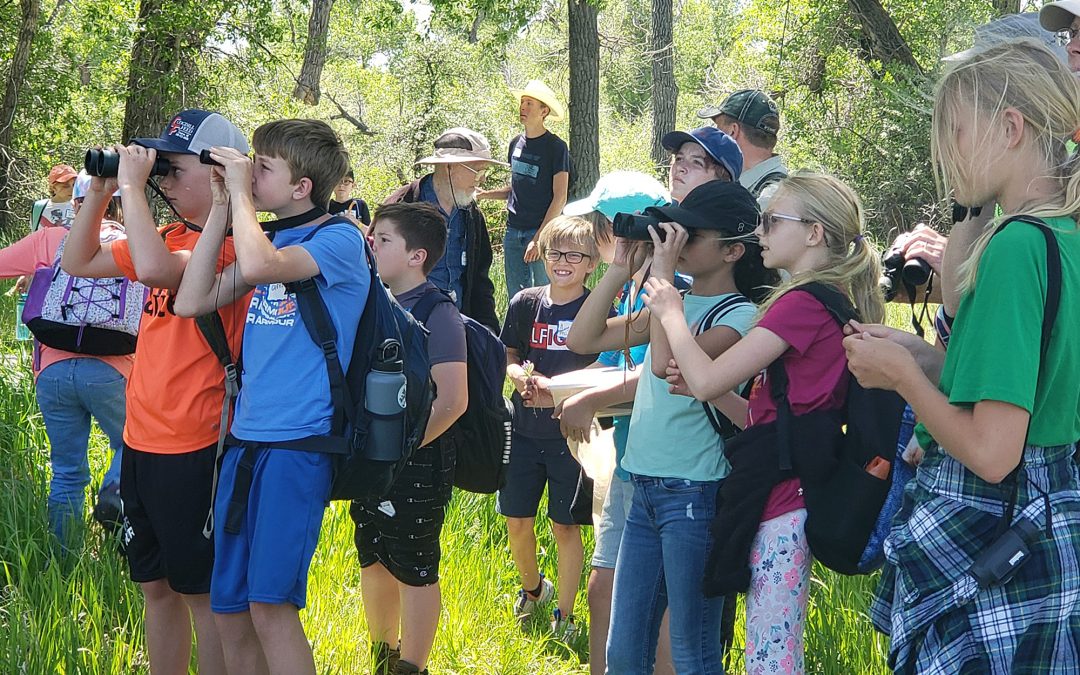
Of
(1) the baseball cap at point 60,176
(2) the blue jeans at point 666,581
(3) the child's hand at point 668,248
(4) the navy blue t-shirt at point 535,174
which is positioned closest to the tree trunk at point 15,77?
(4) the navy blue t-shirt at point 535,174

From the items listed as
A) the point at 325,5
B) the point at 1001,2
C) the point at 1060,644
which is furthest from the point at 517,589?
the point at 325,5

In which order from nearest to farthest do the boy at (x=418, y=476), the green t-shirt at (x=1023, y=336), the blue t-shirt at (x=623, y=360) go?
the green t-shirt at (x=1023, y=336) < the blue t-shirt at (x=623, y=360) < the boy at (x=418, y=476)

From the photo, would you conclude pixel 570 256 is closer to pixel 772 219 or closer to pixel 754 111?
pixel 754 111

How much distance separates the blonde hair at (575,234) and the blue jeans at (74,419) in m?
1.91

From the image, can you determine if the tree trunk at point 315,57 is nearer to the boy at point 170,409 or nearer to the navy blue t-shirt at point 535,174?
the navy blue t-shirt at point 535,174

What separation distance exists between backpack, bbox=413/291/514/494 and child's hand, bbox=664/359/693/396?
1.05 meters

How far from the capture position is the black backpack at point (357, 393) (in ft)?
9.72

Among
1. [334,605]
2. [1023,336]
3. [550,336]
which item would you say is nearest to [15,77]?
[550,336]

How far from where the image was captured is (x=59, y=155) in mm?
13094

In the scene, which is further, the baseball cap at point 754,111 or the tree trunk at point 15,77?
the tree trunk at point 15,77

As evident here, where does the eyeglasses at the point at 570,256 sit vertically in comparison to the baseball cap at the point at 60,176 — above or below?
below

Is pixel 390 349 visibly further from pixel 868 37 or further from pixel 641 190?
pixel 868 37

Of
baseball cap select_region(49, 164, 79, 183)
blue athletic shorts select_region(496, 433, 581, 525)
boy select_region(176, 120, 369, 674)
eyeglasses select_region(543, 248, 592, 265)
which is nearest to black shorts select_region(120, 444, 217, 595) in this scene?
boy select_region(176, 120, 369, 674)

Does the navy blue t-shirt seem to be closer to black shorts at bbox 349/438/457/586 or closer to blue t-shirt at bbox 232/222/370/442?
black shorts at bbox 349/438/457/586
